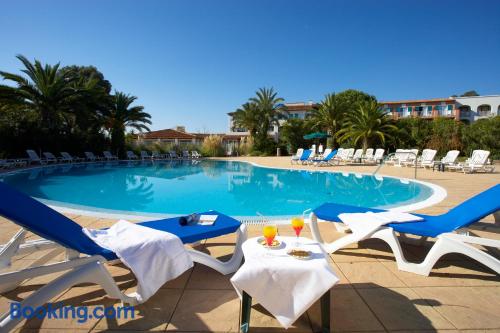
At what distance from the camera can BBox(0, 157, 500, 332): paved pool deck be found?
196 cm

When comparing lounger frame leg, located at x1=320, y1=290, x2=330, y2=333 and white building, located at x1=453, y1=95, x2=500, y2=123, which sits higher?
white building, located at x1=453, y1=95, x2=500, y2=123

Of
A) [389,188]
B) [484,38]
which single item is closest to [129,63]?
[389,188]

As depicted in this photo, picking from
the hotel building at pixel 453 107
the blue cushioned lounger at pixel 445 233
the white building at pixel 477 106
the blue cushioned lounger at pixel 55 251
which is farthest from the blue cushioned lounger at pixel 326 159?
the white building at pixel 477 106

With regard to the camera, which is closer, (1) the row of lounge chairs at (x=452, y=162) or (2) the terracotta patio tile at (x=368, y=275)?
(2) the terracotta patio tile at (x=368, y=275)

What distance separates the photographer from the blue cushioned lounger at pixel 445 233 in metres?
2.63

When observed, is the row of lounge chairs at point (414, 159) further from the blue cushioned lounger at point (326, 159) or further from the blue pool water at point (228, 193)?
the blue pool water at point (228, 193)

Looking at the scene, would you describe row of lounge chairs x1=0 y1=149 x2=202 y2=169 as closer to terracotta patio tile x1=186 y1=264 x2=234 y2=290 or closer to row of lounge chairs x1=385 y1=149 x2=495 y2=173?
terracotta patio tile x1=186 y1=264 x2=234 y2=290

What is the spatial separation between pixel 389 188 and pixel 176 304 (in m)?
9.17

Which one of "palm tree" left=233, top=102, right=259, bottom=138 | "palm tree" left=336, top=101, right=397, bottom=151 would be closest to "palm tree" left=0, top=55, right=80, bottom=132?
"palm tree" left=233, top=102, right=259, bottom=138

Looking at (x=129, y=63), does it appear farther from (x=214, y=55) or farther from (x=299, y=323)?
(x=299, y=323)

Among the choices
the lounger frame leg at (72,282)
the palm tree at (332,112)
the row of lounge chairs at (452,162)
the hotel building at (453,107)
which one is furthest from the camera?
the hotel building at (453,107)

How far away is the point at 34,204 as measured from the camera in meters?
2.03

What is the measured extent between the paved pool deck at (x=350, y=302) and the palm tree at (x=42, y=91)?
18.2 metres

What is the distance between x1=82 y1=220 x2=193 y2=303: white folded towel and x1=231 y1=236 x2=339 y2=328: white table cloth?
2.43ft
